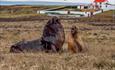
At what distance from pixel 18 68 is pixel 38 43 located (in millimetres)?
4232

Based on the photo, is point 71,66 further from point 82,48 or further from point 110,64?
point 82,48

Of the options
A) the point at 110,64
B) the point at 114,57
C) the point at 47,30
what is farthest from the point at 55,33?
the point at 110,64

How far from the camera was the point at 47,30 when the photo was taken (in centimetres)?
1337

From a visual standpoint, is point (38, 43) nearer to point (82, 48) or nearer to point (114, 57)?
point (82, 48)

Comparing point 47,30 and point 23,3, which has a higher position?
point 47,30

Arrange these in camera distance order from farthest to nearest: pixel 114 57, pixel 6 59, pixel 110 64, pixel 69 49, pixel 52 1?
pixel 52 1
pixel 69 49
pixel 114 57
pixel 6 59
pixel 110 64

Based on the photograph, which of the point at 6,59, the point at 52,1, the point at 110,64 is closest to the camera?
the point at 110,64

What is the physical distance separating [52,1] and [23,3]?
39.7ft

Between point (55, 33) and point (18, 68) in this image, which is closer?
point (18, 68)

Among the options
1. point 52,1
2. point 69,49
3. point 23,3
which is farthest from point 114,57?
point 23,3

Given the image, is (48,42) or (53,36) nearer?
(48,42)

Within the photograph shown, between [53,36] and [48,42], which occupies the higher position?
[53,36]

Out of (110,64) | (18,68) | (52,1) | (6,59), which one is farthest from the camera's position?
(52,1)

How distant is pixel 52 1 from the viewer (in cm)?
12988
